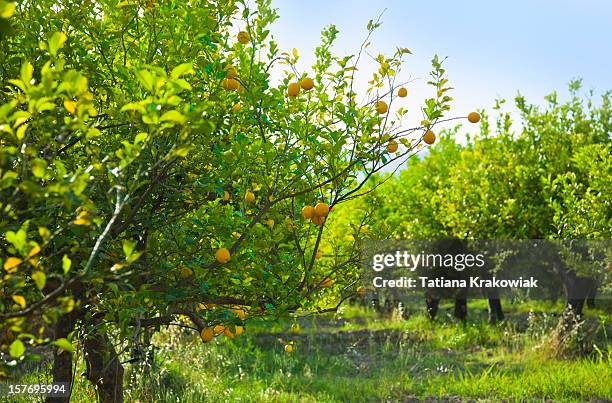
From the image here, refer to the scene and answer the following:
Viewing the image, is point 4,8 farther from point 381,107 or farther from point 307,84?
point 381,107

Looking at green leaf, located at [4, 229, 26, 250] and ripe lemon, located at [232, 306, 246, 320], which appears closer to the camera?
green leaf, located at [4, 229, 26, 250]

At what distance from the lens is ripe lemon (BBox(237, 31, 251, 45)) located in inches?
132

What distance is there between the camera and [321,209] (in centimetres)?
301

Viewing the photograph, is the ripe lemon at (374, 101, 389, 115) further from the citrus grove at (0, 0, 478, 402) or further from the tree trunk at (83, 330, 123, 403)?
the tree trunk at (83, 330, 123, 403)

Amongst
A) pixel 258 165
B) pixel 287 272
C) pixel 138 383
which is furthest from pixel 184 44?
pixel 138 383

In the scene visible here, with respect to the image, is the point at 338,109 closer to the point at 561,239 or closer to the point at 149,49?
the point at 149,49

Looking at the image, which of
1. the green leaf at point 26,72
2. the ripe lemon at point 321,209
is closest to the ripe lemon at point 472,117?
the ripe lemon at point 321,209

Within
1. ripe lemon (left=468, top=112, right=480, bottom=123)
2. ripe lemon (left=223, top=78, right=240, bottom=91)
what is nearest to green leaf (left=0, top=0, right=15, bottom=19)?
ripe lemon (left=223, top=78, right=240, bottom=91)

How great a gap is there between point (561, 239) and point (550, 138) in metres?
1.90

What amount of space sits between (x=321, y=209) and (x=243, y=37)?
1.05 meters

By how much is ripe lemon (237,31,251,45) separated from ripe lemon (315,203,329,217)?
1.00 m

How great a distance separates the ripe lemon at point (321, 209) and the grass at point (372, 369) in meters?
2.45

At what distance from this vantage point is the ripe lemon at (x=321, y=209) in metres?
3.00

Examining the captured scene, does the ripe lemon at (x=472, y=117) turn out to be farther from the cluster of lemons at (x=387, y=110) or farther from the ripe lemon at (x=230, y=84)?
the ripe lemon at (x=230, y=84)
